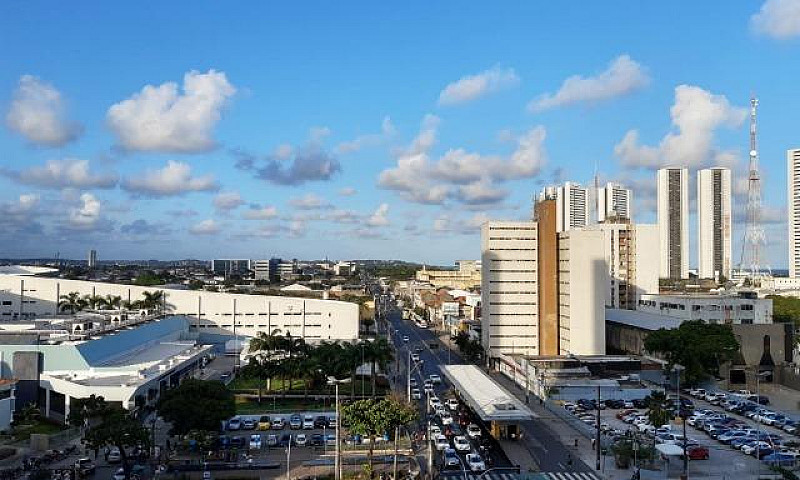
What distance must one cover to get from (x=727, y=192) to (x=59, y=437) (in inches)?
5286

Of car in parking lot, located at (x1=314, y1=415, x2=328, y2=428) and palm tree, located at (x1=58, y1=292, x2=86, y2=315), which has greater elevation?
palm tree, located at (x1=58, y1=292, x2=86, y2=315)

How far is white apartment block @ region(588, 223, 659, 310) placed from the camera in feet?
291

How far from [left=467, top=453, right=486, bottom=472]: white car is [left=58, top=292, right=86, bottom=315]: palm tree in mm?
55925

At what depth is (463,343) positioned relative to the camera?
64688 millimetres

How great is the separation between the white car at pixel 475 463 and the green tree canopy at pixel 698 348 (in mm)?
23561

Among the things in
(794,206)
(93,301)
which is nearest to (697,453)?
(93,301)

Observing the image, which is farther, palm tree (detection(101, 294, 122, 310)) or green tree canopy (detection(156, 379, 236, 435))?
palm tree (detection(101, 294, 122, 310))

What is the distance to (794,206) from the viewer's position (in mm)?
131375

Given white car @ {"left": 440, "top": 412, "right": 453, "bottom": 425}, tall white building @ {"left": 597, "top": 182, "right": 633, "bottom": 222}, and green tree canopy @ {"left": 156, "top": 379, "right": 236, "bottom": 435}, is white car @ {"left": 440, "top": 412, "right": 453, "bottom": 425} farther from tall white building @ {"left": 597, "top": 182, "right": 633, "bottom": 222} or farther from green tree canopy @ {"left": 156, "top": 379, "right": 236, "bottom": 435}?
tall white building @ {"left": 597, "top": 182, "right": 633, "bottom": 222}

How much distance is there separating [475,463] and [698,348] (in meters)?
25.0

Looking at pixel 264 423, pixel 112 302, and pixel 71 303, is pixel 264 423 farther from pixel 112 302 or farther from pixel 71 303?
pixel 71 303

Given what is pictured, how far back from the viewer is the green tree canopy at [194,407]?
30516 millimetres

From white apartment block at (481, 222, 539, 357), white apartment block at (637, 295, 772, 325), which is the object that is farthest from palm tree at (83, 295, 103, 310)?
white apartment block at (637, 295, 772, 325)

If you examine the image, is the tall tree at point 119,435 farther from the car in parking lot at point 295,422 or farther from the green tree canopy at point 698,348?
the green tree canopy at point 698,348
